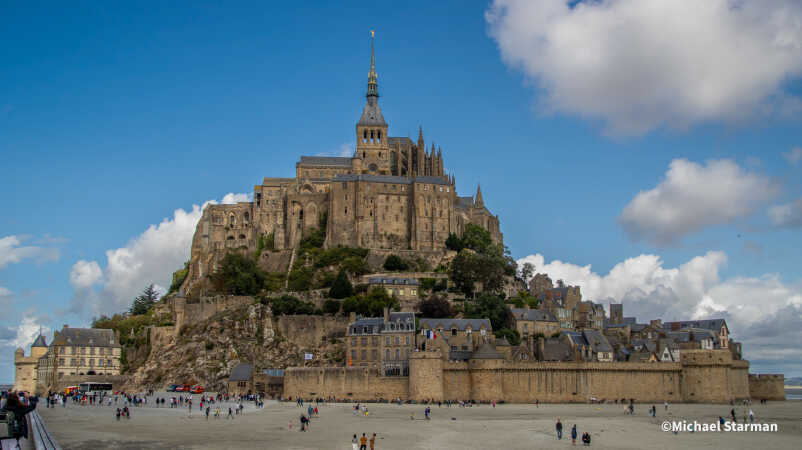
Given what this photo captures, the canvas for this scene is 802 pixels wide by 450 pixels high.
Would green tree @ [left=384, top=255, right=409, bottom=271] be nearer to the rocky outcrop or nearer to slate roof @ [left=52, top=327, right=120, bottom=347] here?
the rocky outcrop

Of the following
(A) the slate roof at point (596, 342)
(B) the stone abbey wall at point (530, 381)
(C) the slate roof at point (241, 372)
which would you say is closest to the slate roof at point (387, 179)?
(A) the slate roof at point (596, 342)

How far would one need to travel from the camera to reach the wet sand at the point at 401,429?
34.5 m

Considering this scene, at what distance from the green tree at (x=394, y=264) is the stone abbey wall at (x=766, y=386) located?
35.8m

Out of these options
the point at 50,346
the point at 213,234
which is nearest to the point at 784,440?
the point at 50,346

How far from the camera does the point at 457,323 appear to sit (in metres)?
66.0

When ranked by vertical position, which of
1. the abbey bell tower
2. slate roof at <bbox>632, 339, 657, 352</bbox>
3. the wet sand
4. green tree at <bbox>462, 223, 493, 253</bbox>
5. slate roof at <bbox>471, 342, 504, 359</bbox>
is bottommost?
the wet sand

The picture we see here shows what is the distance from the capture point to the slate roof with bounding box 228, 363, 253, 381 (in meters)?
62.7

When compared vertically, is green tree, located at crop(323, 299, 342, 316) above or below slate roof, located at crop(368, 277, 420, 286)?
below

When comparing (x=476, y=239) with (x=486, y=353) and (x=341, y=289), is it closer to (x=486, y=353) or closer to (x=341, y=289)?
(x=341, y=289)

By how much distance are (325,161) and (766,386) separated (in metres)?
59.0

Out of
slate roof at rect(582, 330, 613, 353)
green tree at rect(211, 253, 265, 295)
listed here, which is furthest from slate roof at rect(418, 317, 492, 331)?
green tree at rect(211, 253, 265, 295)

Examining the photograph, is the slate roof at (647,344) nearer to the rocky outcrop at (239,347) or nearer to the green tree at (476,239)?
the green tree at (476,239)

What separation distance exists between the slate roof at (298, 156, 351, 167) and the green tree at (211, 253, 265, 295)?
854 inches

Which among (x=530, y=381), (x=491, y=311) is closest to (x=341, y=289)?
(x=491, y=311)
